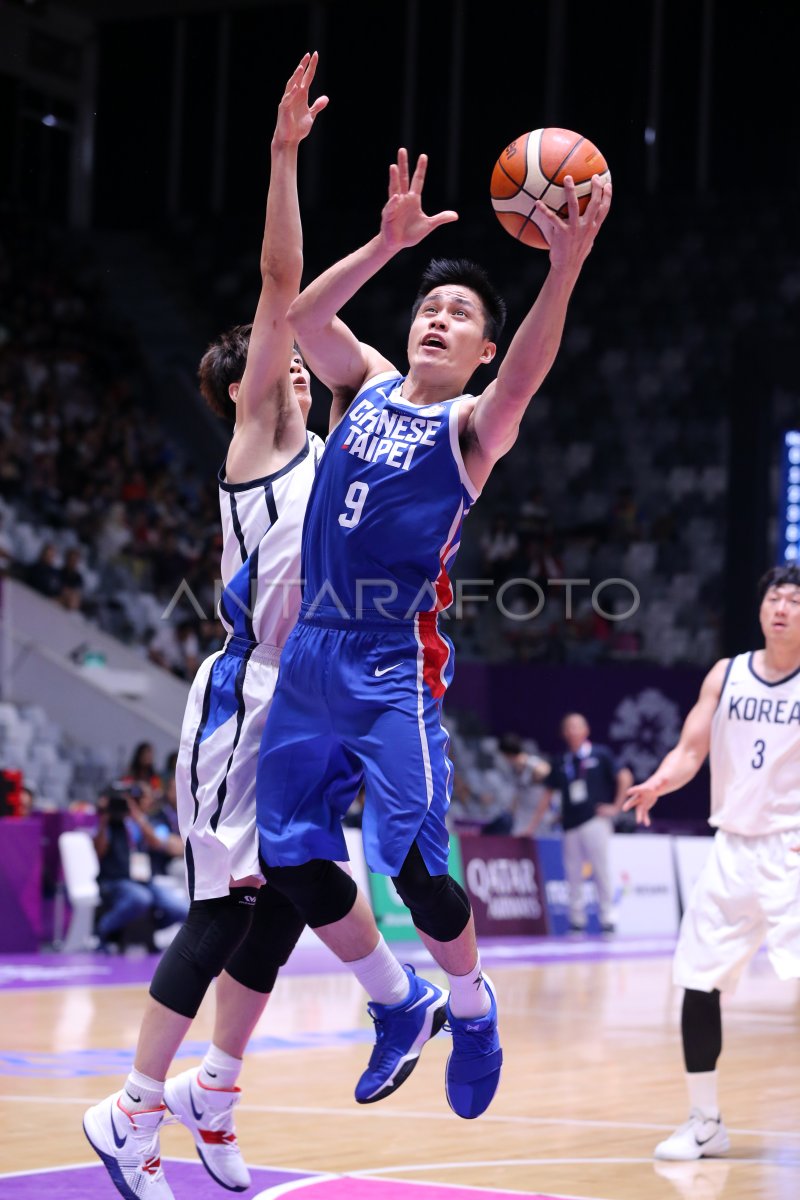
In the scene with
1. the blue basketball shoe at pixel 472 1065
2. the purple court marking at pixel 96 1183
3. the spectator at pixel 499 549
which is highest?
the spectator at pixel 499 549

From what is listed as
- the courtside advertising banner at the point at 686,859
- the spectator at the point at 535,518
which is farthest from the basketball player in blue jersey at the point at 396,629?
the spectator at the point at 535,518

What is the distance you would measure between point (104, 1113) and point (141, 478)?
1695 centimetres

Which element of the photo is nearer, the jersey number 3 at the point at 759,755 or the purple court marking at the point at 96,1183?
the purple court marking at the point at 96,1183

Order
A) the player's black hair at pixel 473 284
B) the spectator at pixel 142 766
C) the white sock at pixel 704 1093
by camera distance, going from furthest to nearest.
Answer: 1. the spectator at pixel 142 766
2. the white sock at pixel 704 1093
3. the player's black hair at pixel 473 284

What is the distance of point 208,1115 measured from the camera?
4758 mm

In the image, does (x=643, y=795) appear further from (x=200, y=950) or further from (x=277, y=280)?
(x=277, y=280)

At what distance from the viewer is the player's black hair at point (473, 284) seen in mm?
4711

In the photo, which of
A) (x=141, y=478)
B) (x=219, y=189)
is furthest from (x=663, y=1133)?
(x=219, y=189)

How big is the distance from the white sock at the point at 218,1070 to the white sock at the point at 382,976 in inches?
18.5

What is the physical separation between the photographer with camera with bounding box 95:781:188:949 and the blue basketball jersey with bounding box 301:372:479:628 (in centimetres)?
815

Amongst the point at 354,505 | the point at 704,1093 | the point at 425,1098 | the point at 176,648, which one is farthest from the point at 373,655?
the point at 176,648

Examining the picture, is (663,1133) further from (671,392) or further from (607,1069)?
(671,392)

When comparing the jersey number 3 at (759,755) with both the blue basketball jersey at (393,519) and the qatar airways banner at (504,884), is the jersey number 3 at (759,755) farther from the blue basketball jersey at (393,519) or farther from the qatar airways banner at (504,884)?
the qatar airways banner at (504,884)

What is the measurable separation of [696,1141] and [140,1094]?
2235mm
